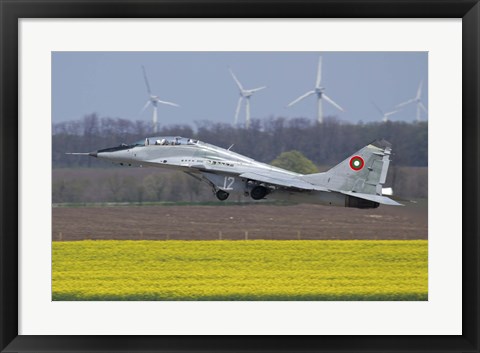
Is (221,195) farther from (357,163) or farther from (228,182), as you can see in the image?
(357,163)

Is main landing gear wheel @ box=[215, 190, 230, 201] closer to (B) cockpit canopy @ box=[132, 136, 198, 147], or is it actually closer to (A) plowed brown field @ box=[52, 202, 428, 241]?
(B) cockpit canopy @ box=[132, 136, 198, 147]

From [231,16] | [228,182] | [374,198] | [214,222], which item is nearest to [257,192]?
[228,182]

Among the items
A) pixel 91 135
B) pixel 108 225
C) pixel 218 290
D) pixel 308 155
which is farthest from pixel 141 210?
pixel 218 290

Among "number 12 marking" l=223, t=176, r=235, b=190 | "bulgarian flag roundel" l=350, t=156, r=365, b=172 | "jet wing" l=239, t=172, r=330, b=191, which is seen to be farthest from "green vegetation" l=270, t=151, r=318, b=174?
"number 12 marking" l=223, t=176, r=235, b=190

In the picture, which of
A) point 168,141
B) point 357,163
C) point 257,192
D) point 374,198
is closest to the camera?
point 374,198

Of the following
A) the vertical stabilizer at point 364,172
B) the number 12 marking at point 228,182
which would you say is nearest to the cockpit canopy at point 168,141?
the number 12 marking at point 228,182

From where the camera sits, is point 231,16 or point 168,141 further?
point 168,141
